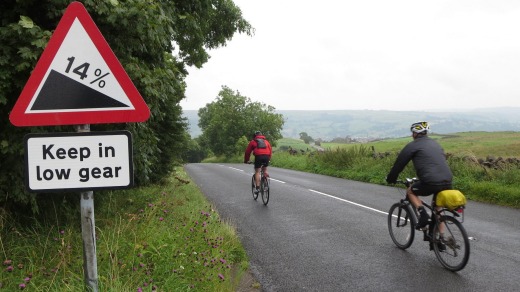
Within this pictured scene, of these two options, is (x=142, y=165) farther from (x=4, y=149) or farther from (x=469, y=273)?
(x=469, y=273)

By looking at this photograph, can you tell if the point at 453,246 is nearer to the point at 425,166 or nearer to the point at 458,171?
the point at 425,166

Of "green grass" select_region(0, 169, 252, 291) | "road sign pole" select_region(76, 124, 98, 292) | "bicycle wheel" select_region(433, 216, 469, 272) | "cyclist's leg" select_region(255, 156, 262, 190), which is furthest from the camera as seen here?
"cyclist's leg" select_region(255, 156, 262, 190)

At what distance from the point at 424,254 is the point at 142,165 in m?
4.43

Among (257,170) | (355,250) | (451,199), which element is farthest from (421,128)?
(257,170)

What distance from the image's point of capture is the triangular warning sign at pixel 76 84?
98.3 inches

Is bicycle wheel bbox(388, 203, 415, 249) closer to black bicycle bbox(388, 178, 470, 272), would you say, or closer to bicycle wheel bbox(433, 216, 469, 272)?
black bicycle bbox(388, 178, 470, 272)

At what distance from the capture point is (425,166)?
5.54 m

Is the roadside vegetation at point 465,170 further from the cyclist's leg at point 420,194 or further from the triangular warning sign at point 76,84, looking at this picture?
the triangular warning sign at point 76,84

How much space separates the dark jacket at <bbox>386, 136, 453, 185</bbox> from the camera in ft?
17.8

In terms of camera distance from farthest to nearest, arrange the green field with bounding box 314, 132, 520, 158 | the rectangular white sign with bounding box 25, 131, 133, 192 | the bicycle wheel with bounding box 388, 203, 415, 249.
Answer: the green field with bounding box 314, 132, 520, 158 → the bicycle wheel with bounding box 388, 203, 415, 249 → the rectangular white sign with bounding box 25, 131, 133, 192

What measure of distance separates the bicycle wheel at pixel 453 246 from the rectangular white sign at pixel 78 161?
4.44m

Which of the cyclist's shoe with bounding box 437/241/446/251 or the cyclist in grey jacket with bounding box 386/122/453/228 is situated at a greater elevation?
the cyclist in grey jacket with bounding box 386/122/453/228

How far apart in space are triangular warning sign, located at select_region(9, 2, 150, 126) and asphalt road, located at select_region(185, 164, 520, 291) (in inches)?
118

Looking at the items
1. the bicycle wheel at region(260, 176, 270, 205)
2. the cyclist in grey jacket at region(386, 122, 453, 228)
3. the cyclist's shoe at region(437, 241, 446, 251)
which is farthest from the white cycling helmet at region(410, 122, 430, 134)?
the bicycle wheel at region(260, 176, 270, 205)
